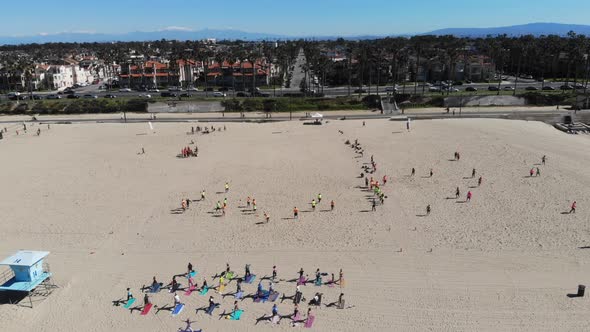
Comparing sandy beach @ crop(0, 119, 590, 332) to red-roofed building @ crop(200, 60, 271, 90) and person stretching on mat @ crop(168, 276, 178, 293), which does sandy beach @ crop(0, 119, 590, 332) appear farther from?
red-roofed building @ crop(200, 60, 271, 90)

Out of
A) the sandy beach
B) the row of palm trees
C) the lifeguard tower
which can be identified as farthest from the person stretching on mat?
the row of palm trees

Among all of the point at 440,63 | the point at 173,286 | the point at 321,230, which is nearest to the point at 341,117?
the point at 321,230

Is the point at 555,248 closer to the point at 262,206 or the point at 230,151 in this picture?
the point at 262,206

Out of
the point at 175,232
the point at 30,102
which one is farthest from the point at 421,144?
the point at 30,102

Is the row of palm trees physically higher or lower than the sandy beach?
higher

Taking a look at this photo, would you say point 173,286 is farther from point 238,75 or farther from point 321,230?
point 238,75

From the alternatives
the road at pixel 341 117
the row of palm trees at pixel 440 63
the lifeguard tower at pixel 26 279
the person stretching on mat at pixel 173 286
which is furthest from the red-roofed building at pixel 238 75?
the person stretching on mat at pixel 173 286
